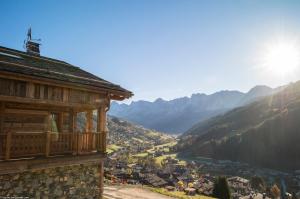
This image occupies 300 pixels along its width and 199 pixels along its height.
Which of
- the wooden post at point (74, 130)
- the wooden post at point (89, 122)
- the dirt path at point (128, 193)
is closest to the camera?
the wooden post at point (74, 130)

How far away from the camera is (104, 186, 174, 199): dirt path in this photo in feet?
75.5

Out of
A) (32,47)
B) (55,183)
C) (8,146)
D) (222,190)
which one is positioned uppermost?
(32,47)

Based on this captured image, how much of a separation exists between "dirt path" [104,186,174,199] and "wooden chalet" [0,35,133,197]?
8.34 m

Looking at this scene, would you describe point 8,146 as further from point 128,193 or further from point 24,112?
point 128,193

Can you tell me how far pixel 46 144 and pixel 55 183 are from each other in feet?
6.55

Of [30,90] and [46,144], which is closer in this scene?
[46,144]

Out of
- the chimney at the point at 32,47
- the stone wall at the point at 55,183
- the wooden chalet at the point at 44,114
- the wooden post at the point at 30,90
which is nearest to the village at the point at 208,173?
the chimney at the point at 32,47

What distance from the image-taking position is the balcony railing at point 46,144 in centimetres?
1246

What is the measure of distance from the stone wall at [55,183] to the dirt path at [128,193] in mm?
7939

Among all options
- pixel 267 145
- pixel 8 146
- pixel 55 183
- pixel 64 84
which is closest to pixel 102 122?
pixel 64 84

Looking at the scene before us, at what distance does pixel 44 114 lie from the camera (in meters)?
16.6

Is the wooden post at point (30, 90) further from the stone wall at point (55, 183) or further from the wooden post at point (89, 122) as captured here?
the wooden post at point (89, 122)

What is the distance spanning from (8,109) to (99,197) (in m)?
6.79

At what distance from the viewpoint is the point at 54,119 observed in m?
18.9
